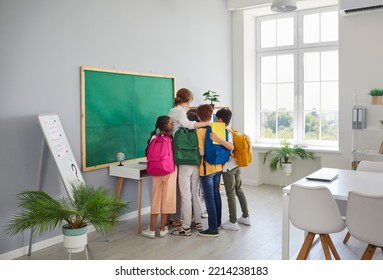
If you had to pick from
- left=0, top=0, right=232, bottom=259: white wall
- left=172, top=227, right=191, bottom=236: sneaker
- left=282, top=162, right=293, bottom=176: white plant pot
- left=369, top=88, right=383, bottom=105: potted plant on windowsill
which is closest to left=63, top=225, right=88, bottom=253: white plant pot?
left=0, top=0, right=232, bottom=259: white wall

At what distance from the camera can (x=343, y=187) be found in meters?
3.10

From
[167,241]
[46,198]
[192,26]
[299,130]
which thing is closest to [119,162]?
[167,241]

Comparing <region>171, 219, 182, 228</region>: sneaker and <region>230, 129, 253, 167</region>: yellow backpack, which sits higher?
<region>230, 129, 253, 167</region>: yellow backpack

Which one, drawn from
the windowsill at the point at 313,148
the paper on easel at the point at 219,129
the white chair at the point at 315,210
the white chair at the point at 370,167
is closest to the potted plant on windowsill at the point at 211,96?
A: the windowsill at the point at 313,148

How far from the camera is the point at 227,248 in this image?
3.78 m

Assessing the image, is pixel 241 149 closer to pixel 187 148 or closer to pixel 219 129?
pixel 219 129

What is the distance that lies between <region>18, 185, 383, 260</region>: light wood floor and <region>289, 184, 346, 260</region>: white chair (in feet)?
2.49

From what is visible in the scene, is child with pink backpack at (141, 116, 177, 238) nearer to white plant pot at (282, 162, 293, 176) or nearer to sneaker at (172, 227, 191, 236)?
sneaker at (172, 227, 191, 236)

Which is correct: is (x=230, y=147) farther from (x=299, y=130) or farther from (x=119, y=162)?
(x=299, y=130)

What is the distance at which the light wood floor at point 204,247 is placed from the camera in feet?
11.8

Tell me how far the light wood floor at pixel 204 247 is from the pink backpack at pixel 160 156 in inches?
28.6

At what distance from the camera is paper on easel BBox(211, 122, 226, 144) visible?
4.02 meters

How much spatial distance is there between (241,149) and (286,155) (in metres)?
2.23

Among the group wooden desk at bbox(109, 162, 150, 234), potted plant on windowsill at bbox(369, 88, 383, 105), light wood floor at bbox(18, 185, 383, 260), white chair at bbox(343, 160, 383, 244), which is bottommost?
light wood floor at bbox(18, 185, 383, 260)
